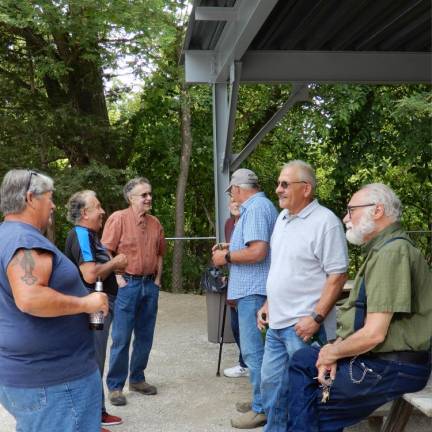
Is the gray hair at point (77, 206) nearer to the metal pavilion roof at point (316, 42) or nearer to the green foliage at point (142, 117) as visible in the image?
the metal pavilion roof at point (316, 42)

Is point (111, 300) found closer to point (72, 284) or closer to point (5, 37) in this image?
point (72, 284)

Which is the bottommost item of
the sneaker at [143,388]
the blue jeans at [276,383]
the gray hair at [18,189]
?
the sneaker at [143,388]

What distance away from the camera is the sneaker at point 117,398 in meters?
4.76

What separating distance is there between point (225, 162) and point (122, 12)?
4.36 metres

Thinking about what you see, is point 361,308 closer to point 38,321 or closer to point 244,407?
point 38,321

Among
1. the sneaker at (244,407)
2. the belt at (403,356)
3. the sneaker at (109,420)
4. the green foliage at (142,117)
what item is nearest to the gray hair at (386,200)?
the belt at (403,356)

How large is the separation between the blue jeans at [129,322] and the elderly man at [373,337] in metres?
2.01

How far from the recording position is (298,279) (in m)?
3.38

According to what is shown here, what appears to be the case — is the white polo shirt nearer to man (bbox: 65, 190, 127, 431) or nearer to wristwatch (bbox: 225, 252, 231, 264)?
wristwatch (bbox: 225, 252, 231, 264)

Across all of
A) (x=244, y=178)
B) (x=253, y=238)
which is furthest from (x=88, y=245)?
(x=244, y=178)

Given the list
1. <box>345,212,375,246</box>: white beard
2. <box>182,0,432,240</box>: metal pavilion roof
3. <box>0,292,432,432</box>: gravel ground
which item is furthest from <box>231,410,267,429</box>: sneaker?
<box>182,0,432,240</box>: metal pavilion roof

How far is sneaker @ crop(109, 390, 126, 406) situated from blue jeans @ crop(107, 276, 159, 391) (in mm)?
39

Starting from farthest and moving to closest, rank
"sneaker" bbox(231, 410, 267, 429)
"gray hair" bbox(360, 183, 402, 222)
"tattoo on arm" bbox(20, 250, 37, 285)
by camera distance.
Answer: "sneaker" bbox(231, 410, 267, 429), "gray hair" bbox(360, 183, 402, 222), "tattoo on arm" bbox(20, 250, 37, 285)

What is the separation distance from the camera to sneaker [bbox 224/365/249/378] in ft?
18.2
